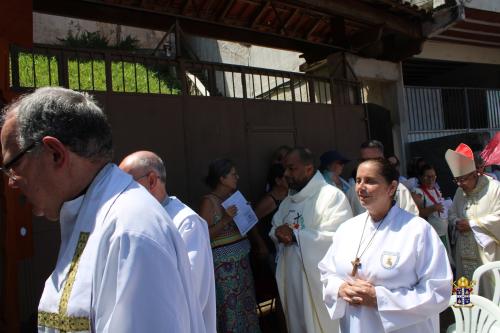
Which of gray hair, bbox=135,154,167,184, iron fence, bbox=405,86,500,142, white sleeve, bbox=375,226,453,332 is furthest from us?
iron fence, bbox=405,86,500,142

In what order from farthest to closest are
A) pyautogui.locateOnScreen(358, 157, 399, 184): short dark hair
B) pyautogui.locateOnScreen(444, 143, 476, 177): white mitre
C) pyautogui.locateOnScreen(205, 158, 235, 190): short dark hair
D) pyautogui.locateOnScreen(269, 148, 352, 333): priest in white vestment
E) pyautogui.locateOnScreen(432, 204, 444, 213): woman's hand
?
pyautogui.locateOnScreen(432, 204, 444, 213): woman's hand < pyautogui.locateOnScreen(444, 143, 476, 177): white mitre < pyautogui.locateOnScreen(205, 158, 235, 190): short dark hair < pyautogui.locateOnScreen(269, 148, 352, 333): priest in white vestment < pyautogui.locateOnScreen(358, 157, 399, 184): short dark hair

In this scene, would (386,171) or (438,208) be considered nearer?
(386,171)

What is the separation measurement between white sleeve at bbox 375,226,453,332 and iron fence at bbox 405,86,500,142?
6618mm

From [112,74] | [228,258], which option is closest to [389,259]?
[228,258]

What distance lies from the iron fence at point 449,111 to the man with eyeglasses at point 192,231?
703 cm

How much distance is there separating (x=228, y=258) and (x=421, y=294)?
183 cm

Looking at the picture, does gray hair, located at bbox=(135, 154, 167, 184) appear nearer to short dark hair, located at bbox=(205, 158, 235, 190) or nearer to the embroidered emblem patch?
short dark hair, located at bbox=(205, 158, 235, 190)

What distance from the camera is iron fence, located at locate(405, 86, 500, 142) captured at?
916cm

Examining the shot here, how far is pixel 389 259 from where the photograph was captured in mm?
2658

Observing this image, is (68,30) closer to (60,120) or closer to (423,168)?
(423,168)

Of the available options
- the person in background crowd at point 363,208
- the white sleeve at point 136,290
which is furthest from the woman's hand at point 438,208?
the white sleeve at point 136,290

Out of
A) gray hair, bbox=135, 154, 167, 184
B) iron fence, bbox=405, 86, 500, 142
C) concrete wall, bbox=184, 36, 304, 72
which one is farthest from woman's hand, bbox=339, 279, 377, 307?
iron fence, bbox=405, 86, 500, 142

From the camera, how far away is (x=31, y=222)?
11.5ft

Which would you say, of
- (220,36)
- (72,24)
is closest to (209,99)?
(220,36)
